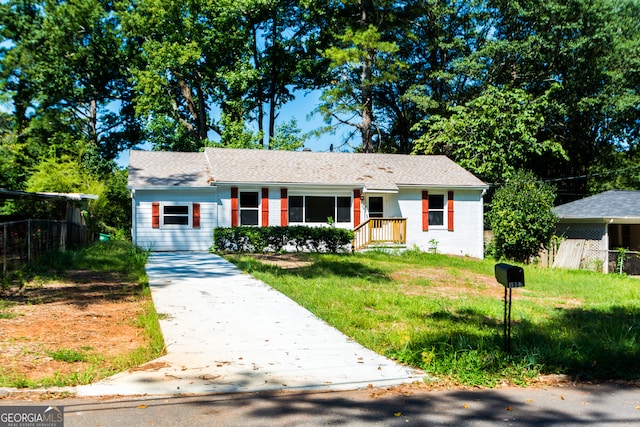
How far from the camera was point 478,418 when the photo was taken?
14.2 feet

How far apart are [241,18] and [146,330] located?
93.0 ft

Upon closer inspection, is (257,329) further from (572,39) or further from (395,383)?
(572,39)

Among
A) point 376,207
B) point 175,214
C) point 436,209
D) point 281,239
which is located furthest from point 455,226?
point 175,214

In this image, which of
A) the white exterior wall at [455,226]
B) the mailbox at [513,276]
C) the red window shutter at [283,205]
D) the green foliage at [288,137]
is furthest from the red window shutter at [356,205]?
the mailbox at [513,276]

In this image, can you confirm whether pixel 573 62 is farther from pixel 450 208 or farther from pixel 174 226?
pixel 174 226

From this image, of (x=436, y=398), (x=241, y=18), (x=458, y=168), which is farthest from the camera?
(x=241, y=18)

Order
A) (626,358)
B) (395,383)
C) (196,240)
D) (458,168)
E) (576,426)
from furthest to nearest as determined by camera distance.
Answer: (458,168) < (196,240) < (626,358) < (395,383) < (576,426)

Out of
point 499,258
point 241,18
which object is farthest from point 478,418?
point 241,18

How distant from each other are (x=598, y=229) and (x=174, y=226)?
57.8ft

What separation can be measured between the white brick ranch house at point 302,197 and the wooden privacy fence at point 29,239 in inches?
130

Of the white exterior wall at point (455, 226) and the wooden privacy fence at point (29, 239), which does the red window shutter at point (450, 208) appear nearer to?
the white exterior wall at point (455, 226)

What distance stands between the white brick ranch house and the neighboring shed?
4.03 metres

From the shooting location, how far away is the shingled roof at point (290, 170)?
21.2 m

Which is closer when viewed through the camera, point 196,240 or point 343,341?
point 343,341
